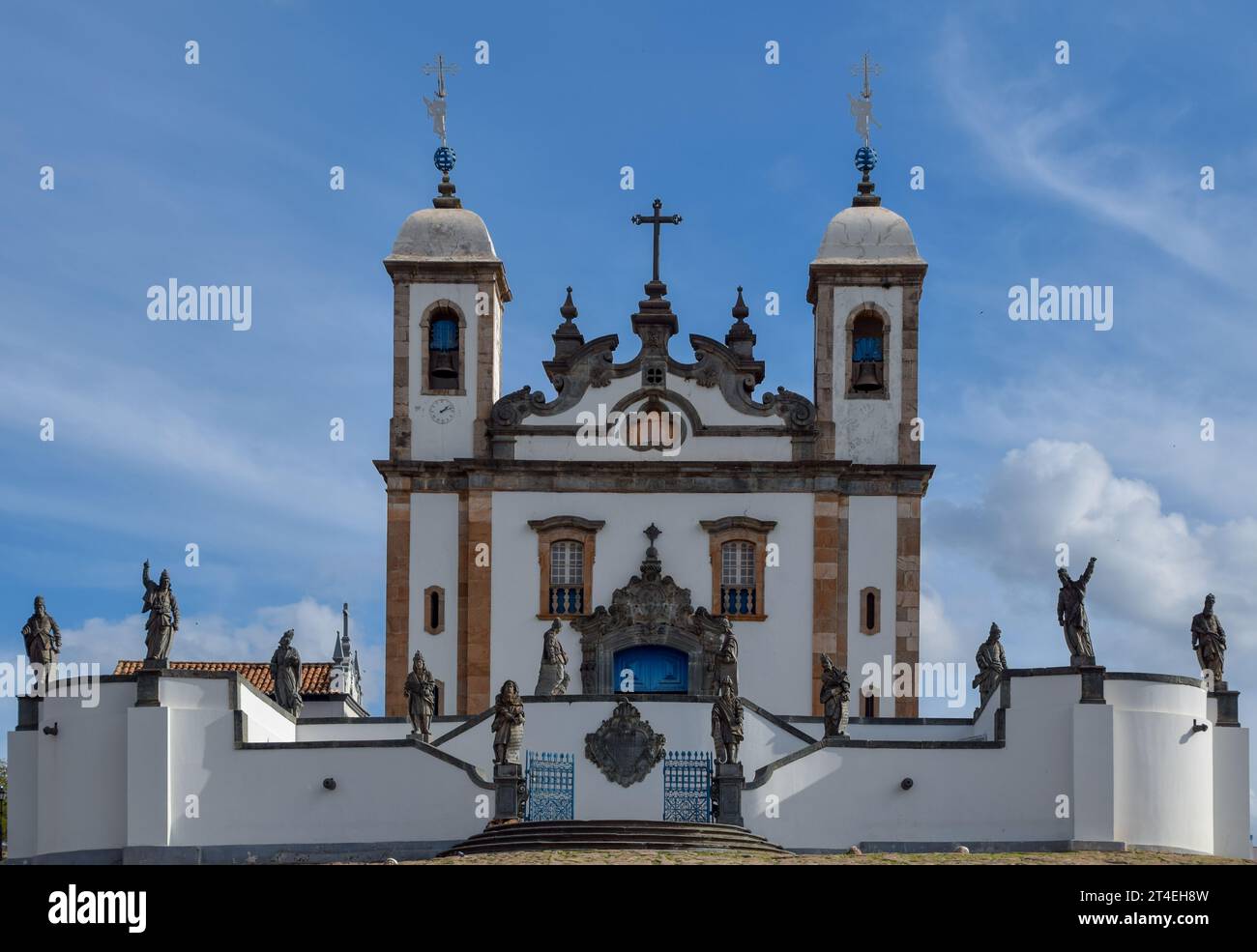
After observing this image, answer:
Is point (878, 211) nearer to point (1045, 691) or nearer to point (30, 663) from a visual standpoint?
point (1045, 691)

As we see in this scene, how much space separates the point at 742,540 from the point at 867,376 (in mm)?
4271

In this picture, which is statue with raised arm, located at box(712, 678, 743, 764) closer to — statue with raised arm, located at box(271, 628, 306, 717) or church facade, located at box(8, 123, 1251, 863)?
church facade, located at box(8, 123, 1251, 863)

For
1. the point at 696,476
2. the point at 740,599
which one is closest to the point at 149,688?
the point at 740,599

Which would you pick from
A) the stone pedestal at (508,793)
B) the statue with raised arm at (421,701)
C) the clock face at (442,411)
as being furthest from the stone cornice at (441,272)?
the stone pedestal at (508,793)

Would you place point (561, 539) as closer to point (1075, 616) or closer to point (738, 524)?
point (738, 524)

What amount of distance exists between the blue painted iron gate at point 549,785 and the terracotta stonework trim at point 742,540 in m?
9.58

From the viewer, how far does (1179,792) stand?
43625mm

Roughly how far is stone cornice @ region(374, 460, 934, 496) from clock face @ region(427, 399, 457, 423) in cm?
128

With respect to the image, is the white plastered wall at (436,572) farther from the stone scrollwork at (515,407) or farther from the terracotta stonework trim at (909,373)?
the terracotta stonework trim at (909,373)

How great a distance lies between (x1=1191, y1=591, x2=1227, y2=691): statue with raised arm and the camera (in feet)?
150

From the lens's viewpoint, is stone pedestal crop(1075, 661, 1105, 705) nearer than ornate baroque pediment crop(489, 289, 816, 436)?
Yes

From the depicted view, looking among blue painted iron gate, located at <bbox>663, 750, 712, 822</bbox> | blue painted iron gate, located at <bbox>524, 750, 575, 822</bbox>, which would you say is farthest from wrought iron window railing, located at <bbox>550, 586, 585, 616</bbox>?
blue painted iron gate, located at <bbox>663, 750, 712, 822</bbox>

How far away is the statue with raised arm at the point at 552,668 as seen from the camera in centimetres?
4697
